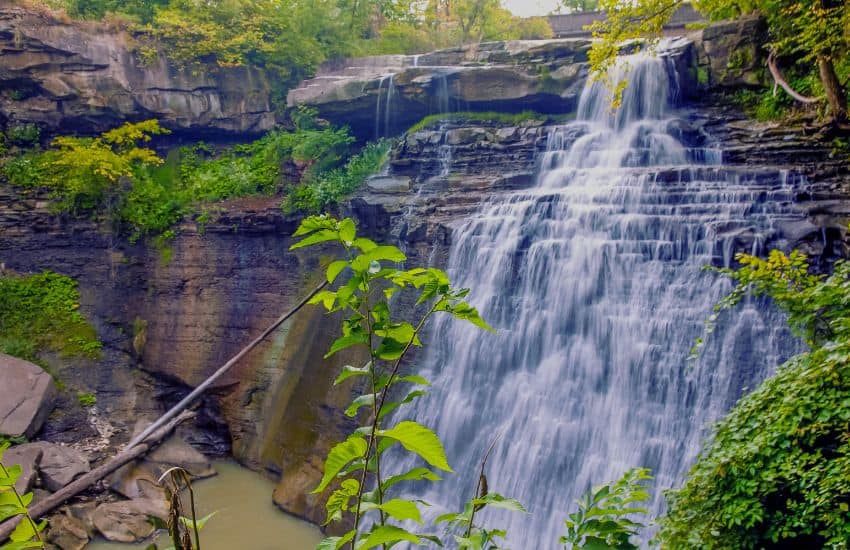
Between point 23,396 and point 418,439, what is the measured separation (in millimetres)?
11554

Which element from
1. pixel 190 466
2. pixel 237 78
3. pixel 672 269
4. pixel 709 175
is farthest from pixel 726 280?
pixel 237 78

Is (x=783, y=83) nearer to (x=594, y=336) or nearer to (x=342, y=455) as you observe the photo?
(x=594, y=336)

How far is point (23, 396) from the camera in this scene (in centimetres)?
1059

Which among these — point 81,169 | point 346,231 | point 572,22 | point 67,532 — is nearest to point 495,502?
point 346,231

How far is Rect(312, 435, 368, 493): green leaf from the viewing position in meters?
1.39

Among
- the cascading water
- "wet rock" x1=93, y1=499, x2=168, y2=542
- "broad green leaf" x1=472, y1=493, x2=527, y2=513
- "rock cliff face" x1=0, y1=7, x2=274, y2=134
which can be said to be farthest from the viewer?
"rock cliff face" x1=0, y1=7, x2=274, y2=134

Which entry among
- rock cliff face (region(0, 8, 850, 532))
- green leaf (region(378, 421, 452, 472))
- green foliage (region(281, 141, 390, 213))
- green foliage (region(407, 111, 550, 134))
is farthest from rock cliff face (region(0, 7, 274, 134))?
green leaf (region(378, 421, 452, 472))

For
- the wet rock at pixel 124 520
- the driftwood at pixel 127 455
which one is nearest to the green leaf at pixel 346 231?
the driftwood at pixel 127 455

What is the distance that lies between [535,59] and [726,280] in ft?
25.1

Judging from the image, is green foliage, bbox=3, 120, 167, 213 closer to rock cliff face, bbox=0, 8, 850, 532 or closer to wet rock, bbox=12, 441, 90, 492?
rock cliff face, bbox=0, 8, 850, 532

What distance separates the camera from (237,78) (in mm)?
15203

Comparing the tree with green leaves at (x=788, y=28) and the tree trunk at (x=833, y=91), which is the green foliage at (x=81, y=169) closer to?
the tree with green leaves at (x=788, y=28)

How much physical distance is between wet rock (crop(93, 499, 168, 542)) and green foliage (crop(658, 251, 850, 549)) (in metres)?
7.50

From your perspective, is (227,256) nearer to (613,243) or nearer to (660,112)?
(613,243)
